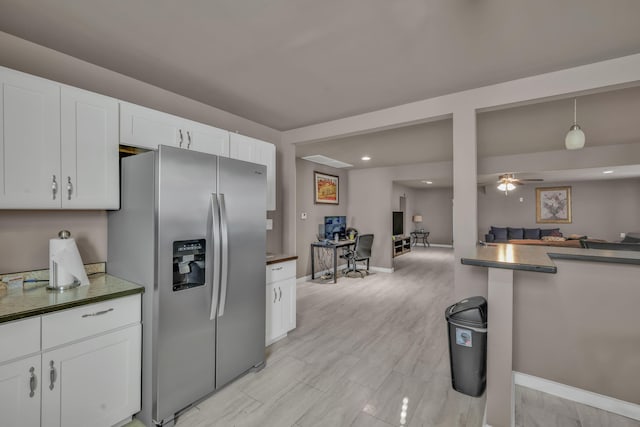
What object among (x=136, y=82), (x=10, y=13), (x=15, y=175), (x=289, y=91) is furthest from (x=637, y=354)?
(x=10, y=13)

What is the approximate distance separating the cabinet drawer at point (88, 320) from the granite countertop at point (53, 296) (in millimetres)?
46

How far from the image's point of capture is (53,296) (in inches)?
65.1

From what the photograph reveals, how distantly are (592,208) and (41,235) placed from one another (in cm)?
1138

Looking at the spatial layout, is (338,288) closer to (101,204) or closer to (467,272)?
(467,272)

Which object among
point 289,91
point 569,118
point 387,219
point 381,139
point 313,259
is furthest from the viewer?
point 387,219

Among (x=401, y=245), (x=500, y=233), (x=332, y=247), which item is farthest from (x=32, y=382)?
(x=500, y=233)

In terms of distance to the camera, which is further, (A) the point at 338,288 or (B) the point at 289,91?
(A) the point at 338,288

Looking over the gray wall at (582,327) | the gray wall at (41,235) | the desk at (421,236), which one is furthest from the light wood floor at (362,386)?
the desk at (421,236)

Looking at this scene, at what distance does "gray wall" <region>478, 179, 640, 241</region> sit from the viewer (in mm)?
7434

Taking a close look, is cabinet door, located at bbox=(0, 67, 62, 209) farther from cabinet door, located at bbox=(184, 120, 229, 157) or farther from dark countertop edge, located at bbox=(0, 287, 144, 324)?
cabinet door, located at bbox=(184, 120, 229, 157)

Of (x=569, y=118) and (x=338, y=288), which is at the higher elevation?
(x=569, y=118)

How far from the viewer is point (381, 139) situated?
4457 mm

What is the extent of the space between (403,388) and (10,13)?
376 cm

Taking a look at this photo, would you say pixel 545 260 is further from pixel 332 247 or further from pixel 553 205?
pixel 553 205
